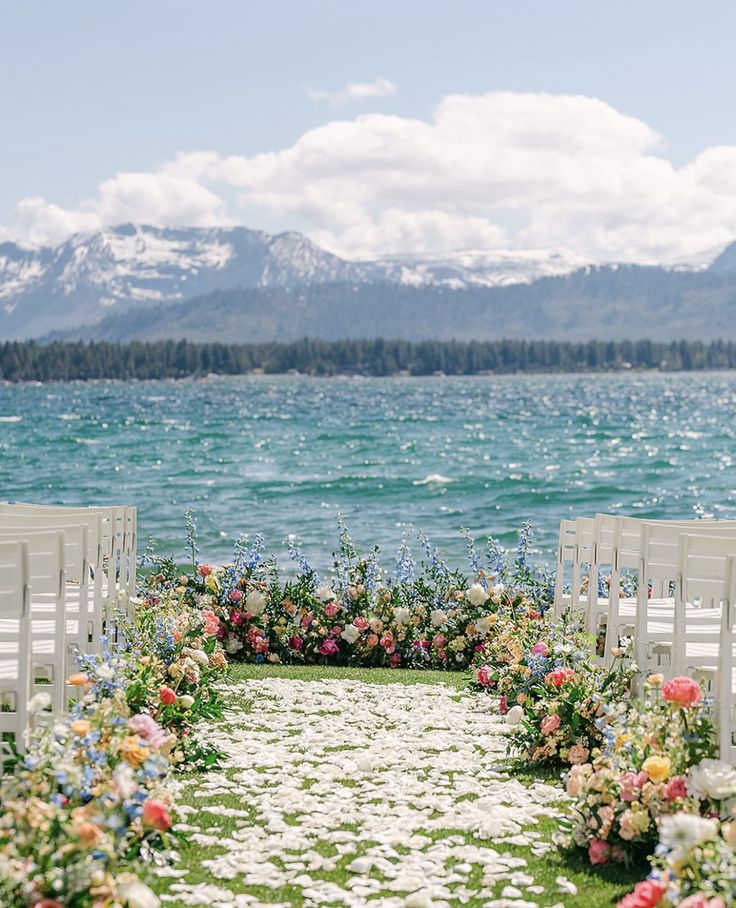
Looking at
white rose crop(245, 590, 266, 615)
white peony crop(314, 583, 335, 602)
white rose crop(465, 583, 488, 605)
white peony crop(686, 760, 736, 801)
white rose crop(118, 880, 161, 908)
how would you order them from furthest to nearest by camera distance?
white peony crop(314, 583, 335, 602), white rose crop(245, 590, 266, 615), white rose crop(465, 583, 488, 605), white peony crop(686, 760, 736, 801), white rose crop(118, 880, 161, 908)

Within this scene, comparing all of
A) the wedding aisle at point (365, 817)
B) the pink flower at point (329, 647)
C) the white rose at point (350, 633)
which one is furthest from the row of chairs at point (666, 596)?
the pink flower at point (329, 647)

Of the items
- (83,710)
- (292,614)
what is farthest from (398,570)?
(83,710)

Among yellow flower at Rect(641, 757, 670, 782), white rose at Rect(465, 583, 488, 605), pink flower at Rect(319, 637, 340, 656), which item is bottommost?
pink flower at Rect(319, 637, 340, 656)

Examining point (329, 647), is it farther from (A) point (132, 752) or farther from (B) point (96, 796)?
(B) point (96, 796)

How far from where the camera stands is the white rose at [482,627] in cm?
1048

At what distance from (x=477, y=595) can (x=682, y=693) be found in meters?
5.55

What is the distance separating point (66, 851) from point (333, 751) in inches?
128

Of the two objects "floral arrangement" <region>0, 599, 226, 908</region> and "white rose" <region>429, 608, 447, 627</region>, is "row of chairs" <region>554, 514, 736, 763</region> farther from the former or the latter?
"floral arrangement" <region>0, 599, 226, 908</region>

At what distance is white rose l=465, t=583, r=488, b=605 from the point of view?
10.5 meters

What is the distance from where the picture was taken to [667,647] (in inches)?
285

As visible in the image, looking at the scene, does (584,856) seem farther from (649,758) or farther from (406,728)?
(406,728)

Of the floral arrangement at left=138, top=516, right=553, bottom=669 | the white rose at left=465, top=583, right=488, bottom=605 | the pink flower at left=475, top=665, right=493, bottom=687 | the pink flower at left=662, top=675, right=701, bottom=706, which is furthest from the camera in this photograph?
the floral arrangement at left=138, top=516, right=553, bottom=669

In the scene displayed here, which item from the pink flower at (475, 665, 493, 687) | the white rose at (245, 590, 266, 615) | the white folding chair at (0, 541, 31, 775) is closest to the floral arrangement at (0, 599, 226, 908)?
the white folding chair at (0, 541, 31, 775)

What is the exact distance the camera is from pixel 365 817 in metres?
5.62
